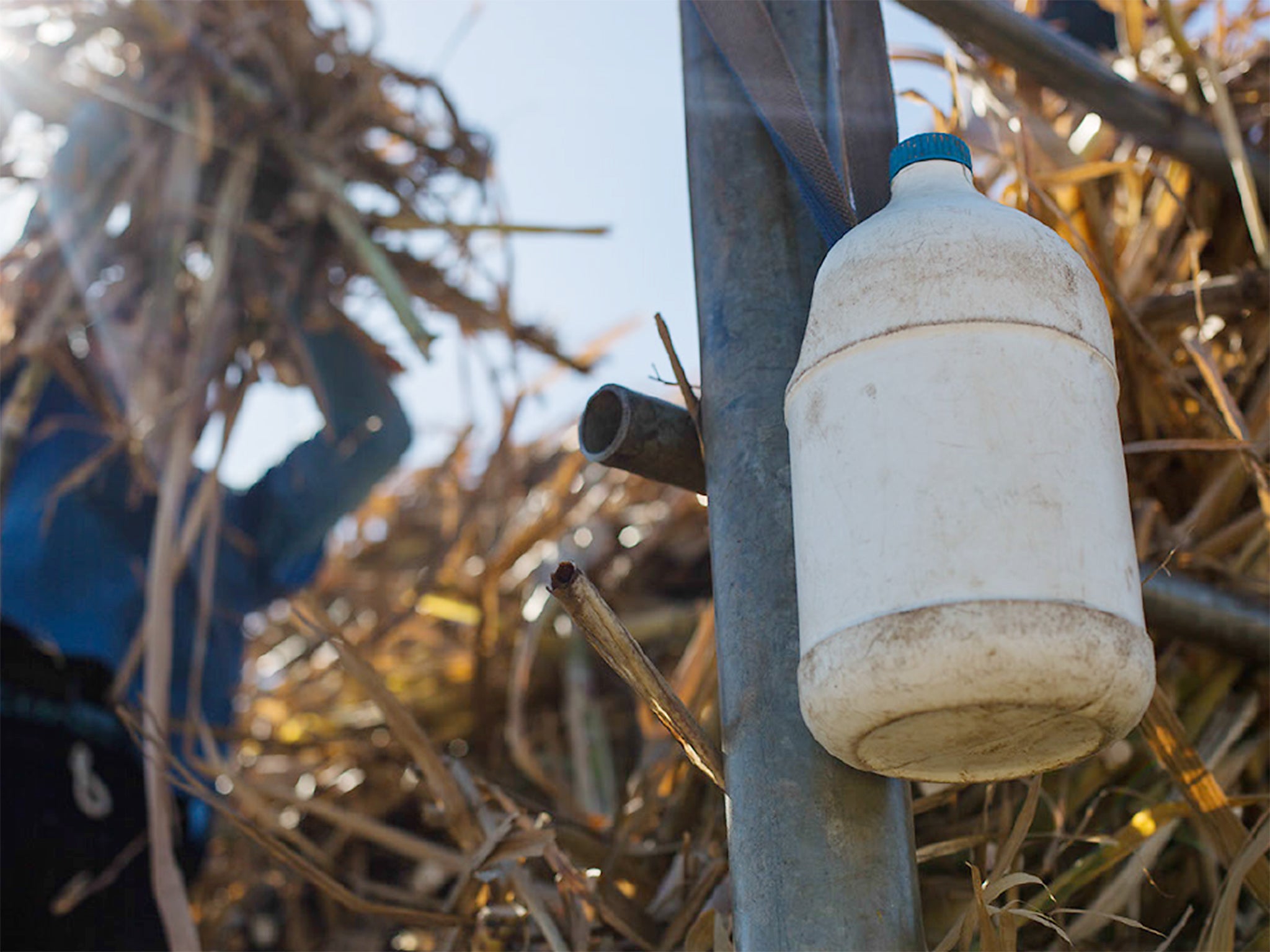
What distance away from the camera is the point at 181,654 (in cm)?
306

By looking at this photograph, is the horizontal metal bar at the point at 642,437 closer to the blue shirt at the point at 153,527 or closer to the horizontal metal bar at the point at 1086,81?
the horizontal metal bar at the point at 1086,81

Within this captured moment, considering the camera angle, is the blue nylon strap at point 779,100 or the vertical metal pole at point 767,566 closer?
the vertical metal pole at point 767,566

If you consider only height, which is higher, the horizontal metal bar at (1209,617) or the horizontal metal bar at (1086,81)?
the horizontal metal bar at (1086,81)

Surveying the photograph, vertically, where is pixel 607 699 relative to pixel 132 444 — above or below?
below

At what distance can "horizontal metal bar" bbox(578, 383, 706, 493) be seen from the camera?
1415 millimetres

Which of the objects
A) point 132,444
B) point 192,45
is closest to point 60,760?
point 132,444

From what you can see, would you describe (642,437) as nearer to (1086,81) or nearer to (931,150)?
(931,150)

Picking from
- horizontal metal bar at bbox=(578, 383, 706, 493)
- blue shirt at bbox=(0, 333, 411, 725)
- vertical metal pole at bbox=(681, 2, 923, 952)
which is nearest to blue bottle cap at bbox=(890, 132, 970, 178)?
vertical metal pole at bbox=(681, 2, 923, 952)

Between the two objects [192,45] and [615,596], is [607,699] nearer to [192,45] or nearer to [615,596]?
[615,596]

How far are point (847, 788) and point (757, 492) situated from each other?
26 centimetres

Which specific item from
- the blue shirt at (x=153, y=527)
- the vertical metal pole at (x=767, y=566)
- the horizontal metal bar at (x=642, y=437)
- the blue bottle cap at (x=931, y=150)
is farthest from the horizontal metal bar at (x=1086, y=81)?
the blue shirt at (x=153, y=527)

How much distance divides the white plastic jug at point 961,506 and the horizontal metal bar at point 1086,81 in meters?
0.64

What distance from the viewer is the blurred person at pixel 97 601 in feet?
9.41

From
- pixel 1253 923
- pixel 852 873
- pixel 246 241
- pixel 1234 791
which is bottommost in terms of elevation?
pixel 1253 923
